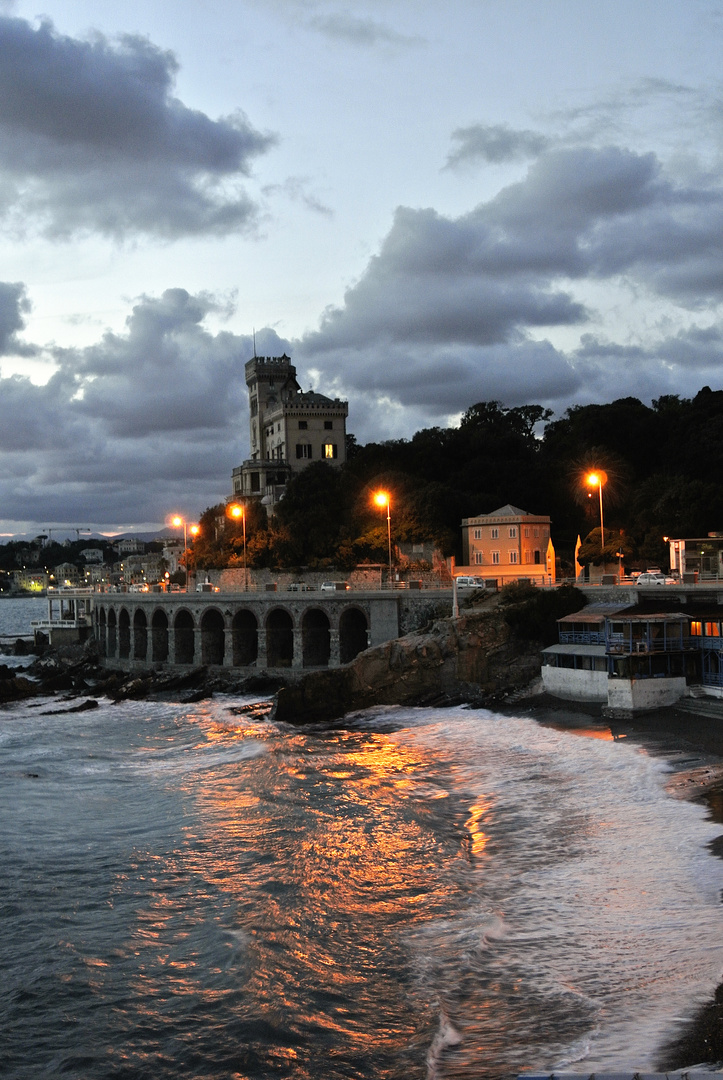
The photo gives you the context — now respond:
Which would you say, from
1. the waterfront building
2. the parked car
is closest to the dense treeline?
the parked car

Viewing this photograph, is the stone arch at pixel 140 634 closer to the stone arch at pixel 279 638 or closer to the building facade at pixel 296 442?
the stone arch at pixel 279 638

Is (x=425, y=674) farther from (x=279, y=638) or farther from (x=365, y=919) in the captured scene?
(x=365, y=919)

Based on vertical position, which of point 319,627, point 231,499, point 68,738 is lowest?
point 68,738

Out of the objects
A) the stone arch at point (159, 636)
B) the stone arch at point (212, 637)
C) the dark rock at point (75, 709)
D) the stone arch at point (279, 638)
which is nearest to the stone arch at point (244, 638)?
the stone arch at point (279, 638)

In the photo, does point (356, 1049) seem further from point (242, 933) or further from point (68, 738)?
point (68, 738)

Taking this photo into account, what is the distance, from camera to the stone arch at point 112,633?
7638 centimetres

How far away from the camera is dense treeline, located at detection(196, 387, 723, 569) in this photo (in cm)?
6756

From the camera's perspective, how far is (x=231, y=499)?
9319cm

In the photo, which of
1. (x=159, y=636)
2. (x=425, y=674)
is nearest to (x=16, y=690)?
(x=159, y=636)

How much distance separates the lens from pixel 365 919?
657 inches

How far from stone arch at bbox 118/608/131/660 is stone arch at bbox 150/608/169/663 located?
675 centimetres

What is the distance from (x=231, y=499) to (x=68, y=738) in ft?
178

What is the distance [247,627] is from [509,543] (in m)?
19.8

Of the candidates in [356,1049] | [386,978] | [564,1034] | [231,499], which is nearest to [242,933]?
[386,978]
